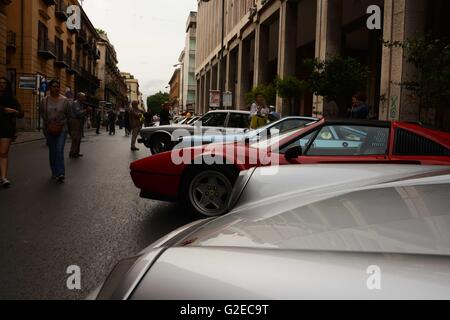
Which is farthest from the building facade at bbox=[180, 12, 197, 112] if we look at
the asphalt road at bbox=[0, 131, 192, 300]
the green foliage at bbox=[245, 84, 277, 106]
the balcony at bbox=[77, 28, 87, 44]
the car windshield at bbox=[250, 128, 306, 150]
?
the car windshield at bbox=[250, 128, 306, 150]

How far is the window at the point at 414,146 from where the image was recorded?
17.1 feet

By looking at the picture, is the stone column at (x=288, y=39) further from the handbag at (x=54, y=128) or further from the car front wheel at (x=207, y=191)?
the car front wheel at (x=207, y=191)

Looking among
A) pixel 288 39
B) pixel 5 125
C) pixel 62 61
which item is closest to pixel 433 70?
pixel 5 125

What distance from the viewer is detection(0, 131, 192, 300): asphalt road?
3504 mm

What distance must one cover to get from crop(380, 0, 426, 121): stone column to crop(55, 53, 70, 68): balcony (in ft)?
95.1

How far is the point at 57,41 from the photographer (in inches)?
1519

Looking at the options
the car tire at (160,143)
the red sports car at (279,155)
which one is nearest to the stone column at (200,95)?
the car tire at (160,143)

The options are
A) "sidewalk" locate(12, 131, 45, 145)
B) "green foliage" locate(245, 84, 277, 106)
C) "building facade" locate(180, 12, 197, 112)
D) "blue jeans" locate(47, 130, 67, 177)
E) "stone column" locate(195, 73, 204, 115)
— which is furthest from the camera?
"building facade" locate(180, 12, 197, 112)

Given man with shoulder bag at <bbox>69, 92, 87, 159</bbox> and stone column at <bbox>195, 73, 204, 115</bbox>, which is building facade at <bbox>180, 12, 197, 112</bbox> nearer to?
stone column at <bbox>195, 73, 204, 115</bbox>

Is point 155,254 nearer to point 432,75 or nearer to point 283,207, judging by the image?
point 283,207

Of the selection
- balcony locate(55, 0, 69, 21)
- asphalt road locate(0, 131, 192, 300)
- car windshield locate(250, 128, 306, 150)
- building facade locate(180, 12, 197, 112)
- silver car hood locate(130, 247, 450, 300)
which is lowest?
asphalt road locate(0, 131, 192, 300)

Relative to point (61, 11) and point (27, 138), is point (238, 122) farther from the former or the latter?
point (61, 11)

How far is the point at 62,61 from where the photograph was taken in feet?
127

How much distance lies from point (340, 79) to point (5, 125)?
9884mm
